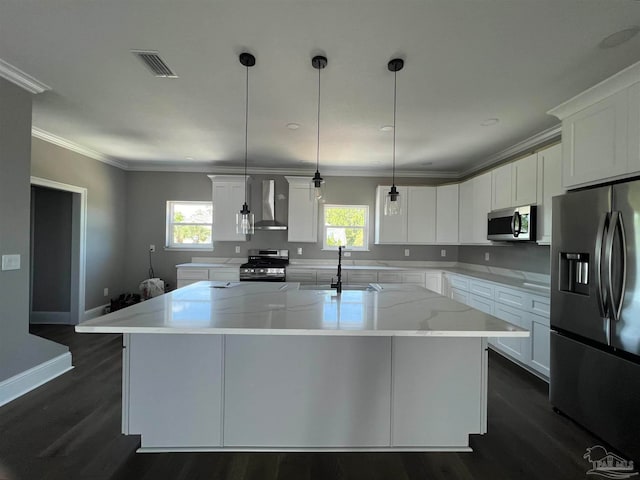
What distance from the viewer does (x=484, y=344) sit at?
1872 mm

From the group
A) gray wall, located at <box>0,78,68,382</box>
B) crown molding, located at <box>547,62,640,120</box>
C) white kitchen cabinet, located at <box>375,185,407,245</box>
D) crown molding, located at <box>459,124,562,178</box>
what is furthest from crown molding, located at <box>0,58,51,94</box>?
crown molding, located at <box>459,124,562,178</box>

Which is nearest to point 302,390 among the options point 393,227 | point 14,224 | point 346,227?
point 14,224

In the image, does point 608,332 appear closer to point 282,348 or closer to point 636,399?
point 636,399

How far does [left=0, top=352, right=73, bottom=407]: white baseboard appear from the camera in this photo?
2.34 metres

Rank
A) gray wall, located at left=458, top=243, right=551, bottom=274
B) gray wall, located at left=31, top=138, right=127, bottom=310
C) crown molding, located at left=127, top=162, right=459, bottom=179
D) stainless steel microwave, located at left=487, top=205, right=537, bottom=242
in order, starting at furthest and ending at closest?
crown molding, located at left=127, top=162, right=459, bottom=179 < gray wall, located at left=31, top=138, right=127, bottom=310 < gray wall, located at left=458, top=243, right=551, bottom=274 < stainless steel microwave, located at left=487, top=205, right=537, bottom=242

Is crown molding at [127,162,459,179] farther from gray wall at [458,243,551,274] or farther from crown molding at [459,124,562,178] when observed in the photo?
gray wall at [458,243,551,274]

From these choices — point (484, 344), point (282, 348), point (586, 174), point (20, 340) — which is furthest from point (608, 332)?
point (20, 340)

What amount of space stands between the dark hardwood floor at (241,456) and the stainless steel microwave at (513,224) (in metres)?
1.64

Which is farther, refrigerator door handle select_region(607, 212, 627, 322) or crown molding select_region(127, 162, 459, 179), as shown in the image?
crown molding select_region(127, 162, 459, 179)

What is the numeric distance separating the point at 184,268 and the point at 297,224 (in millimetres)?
1901

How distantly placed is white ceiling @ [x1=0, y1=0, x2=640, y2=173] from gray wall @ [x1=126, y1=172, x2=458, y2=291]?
1.61m

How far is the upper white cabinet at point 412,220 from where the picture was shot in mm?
4887

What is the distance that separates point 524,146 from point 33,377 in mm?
5655

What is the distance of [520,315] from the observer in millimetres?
3055
